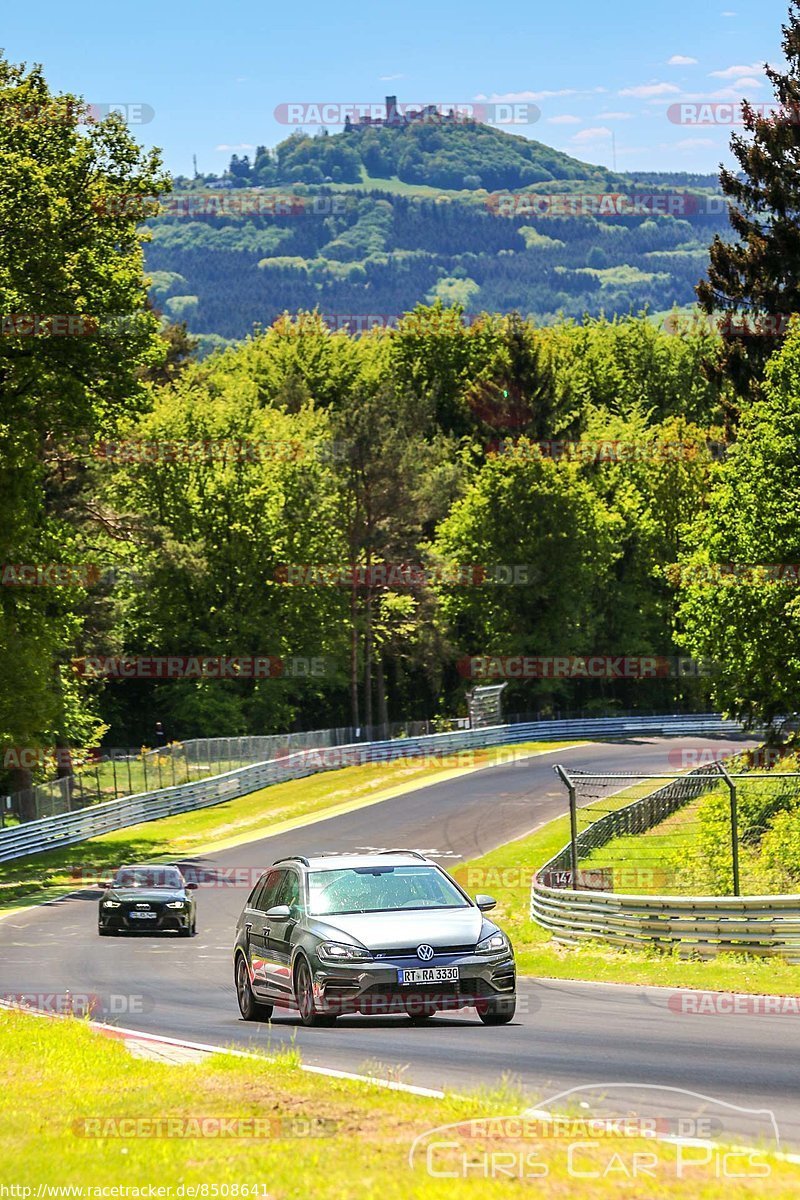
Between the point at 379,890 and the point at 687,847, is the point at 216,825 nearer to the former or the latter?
the point at 687,847

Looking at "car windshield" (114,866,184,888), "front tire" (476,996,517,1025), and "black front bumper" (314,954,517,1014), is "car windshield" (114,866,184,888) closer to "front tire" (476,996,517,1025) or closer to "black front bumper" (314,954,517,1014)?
"front tire" (476,996,517,1025)

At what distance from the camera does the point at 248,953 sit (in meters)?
17.4

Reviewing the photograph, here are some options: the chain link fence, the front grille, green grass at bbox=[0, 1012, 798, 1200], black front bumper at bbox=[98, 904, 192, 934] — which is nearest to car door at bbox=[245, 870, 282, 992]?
the front grille

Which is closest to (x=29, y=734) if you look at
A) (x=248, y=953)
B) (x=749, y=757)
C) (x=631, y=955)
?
(x=749, y=757)

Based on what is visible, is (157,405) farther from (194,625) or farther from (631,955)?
(631,955)

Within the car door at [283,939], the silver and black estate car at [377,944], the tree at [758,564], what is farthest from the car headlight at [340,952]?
the tree at [758,564]

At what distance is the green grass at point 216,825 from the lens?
44969mm

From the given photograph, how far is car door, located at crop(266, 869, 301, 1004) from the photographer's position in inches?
633

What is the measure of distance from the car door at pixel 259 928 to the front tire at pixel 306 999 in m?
0.99

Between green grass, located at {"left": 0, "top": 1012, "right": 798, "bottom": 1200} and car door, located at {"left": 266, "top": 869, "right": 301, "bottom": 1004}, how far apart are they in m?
3.68

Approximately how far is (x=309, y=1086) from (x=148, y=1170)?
2.68m

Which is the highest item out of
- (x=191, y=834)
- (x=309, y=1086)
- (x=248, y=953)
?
(x=309, y=1086)

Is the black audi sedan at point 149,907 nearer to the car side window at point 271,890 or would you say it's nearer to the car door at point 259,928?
the car door at point 259,928

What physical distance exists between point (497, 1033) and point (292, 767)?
5041cm
